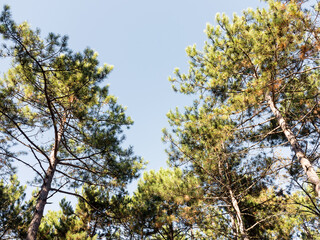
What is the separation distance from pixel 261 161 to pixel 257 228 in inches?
109

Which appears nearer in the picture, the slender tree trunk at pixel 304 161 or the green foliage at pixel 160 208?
the slender tree trunk at pixel 304 161

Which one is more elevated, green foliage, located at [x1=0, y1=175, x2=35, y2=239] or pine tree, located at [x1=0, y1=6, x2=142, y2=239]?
pine tree, located at [x1=0, y1=6, x2=142, y2=239]

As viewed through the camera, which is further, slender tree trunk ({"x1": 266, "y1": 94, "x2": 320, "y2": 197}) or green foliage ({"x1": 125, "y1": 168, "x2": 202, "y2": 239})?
green foliage ({"x1": 125, "y1": 168, "x2": 202, "y2": 239})

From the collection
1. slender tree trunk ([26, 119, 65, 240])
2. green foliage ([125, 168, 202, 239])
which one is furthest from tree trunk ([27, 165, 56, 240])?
green foliage ([125, 168, 202, 239])

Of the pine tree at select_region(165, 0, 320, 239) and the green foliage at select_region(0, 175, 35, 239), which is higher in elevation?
the pine tree at select_region(165, 0, 320, 239)

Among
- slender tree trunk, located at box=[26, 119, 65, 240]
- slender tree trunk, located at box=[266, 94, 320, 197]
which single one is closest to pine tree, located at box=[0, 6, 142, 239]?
slender tree trunk, located at box=[26, 119, 65, 240]

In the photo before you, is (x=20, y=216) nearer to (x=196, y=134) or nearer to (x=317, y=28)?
(x=196, y=134)

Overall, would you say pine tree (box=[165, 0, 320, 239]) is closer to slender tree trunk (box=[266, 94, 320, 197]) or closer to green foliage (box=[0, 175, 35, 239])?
slender tree trunk (box=[266, 94, 320, 197])

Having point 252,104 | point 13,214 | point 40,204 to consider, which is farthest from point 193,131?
point 13,214

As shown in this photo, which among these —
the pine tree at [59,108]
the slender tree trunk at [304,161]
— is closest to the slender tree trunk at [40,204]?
the pine tree at [59,108]

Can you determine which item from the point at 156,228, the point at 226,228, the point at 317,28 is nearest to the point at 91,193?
the point at 156,228

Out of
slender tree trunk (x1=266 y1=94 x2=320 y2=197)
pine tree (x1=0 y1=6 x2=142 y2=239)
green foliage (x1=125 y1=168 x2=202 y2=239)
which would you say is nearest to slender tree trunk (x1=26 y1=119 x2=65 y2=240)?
pine tree (x1=0 y1=6 x2=142 y2=239)

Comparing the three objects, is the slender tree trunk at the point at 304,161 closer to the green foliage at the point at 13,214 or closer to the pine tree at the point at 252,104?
the pine tree at the point at 252,104

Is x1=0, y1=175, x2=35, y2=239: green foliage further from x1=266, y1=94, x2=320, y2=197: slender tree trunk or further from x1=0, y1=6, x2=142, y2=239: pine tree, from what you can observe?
x1=266, y1=94, x2=320, y2=197: slender tree trunk
